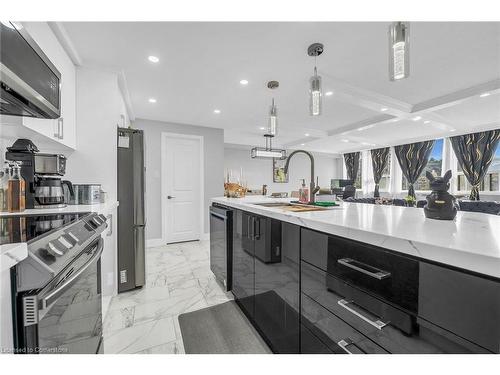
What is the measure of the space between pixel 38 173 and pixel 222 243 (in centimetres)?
155

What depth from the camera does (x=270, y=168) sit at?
26.9 feet

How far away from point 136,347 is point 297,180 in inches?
312

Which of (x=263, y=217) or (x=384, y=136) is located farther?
(x=384, y=136)

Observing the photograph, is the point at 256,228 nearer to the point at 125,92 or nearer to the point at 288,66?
the point at 288,66

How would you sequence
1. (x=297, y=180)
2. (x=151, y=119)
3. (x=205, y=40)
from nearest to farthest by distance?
(x=205, y=40)
(x=151, y=119)
(x=297, y=180)

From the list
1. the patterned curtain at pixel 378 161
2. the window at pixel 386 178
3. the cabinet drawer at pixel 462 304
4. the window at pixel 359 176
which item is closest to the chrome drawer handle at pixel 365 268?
the cabinet drawer at pixel 462 304

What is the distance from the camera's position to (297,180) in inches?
348

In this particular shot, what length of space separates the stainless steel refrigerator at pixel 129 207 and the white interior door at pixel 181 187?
1953mm

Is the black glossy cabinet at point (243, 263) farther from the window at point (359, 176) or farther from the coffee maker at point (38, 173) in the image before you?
the window at point (359, 176)

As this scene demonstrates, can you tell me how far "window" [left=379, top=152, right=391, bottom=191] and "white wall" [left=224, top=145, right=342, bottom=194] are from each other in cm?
194

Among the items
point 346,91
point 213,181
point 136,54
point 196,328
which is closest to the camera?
point 196,328
